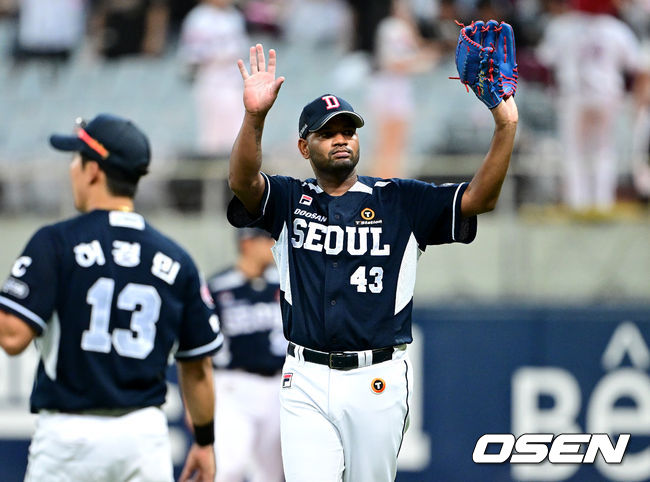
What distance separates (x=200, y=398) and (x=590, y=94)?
593cm

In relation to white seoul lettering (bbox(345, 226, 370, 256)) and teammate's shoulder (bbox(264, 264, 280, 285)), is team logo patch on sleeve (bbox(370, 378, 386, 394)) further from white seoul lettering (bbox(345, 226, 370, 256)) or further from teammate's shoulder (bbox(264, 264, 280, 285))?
teammate's shoulder (bbox(264, 264, 280, 285))

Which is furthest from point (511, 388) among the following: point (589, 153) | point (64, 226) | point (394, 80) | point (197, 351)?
point (64, 226)

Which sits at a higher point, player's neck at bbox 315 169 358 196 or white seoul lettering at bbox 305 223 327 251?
player's neck at bbox 315 169 358 196

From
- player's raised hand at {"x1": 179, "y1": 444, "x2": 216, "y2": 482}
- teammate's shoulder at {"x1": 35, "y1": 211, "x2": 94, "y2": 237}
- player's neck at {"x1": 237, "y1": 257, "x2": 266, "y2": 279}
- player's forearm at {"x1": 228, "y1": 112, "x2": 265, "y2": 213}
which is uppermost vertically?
player's forearm at {"x1": 228, "y1": 112, "x2": 265, "y2": 213}

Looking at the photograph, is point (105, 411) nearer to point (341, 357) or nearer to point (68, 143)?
point (341, 357)

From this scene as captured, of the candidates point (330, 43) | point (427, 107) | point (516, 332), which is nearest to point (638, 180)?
point (516, 332)

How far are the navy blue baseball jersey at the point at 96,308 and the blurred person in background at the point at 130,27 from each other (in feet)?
27.3

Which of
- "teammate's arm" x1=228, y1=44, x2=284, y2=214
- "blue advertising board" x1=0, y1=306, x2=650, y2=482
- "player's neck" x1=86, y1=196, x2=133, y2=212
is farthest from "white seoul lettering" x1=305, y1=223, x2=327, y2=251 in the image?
"blue advertising board" x1=0, y1=306, x2=650, y2=482

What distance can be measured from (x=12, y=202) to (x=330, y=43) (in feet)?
13.9

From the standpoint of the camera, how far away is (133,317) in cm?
438

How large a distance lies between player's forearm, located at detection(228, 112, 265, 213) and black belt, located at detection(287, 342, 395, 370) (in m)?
0.69

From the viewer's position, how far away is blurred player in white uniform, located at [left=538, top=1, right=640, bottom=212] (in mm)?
9273

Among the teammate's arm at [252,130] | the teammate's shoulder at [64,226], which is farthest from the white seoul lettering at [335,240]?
the teammate's shoulder at [64,226]

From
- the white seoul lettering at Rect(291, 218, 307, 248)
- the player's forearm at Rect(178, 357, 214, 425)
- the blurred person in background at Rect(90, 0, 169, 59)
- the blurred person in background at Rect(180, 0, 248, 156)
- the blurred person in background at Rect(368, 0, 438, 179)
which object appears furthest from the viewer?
the blurred person in background at Rect(90, 0, 169, 59)
